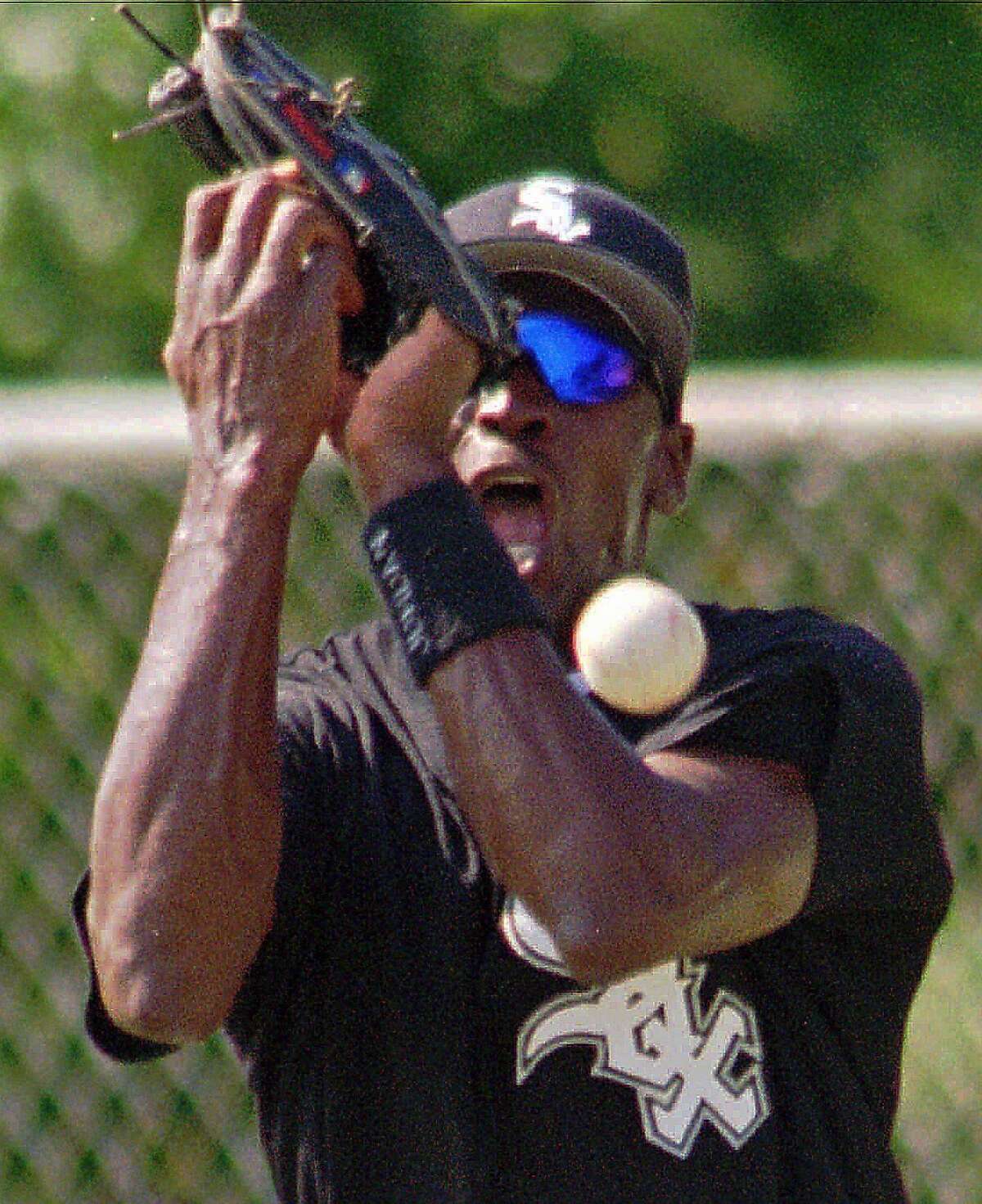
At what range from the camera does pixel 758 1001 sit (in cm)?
266

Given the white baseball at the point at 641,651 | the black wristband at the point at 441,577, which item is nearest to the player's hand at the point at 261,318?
the black wristband at the point at 441,577

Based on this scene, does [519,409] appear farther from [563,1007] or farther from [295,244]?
[563,1007]

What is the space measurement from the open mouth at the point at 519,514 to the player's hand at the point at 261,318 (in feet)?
1.25

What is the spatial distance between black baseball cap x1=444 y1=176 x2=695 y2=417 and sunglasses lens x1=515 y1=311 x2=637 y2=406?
1.5 inches

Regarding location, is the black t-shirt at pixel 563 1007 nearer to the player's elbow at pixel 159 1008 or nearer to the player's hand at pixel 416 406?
the player's elbow at pixel 159 1008

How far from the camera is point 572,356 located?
9.57 feet

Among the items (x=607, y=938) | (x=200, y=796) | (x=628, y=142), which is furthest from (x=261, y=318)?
(x=628, y=142)

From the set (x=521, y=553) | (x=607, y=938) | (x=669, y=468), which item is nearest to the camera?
(x=607, y=938)

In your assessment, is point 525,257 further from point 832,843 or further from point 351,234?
point 832,843

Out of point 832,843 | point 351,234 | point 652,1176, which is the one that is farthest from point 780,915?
point 351,234

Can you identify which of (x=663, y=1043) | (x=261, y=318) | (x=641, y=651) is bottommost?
(x=663, y=1043)

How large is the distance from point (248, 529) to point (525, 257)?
58 centimetres

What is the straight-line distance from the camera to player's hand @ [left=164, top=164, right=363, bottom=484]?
244 centimetres

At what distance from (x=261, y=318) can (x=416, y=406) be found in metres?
0.17
